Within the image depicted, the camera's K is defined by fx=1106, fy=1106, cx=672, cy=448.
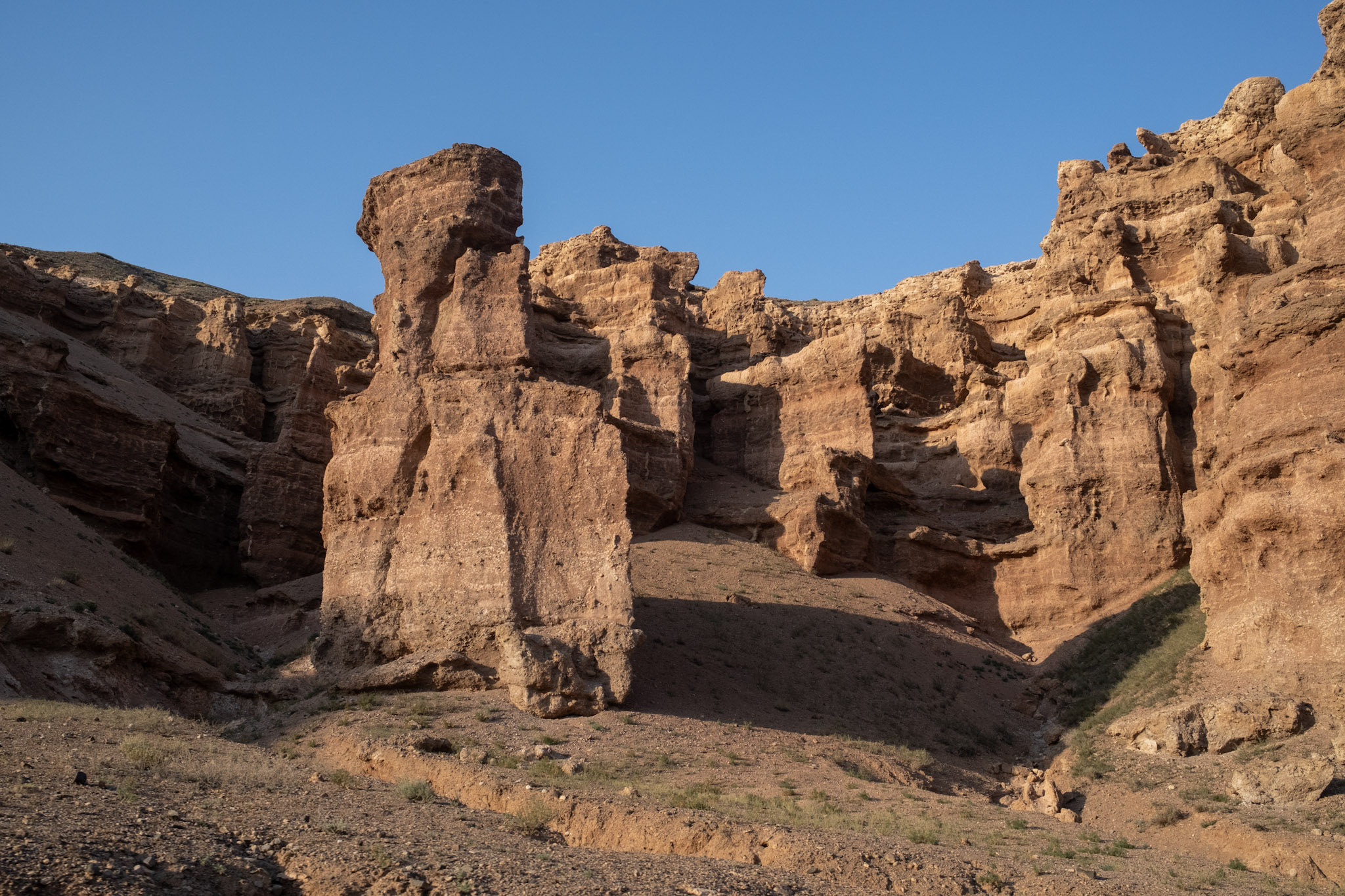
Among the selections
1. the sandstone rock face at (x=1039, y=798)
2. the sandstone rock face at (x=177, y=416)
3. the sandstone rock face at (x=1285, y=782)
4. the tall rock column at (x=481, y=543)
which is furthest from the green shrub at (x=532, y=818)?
the sandstone rock face at (x=177, y=416)

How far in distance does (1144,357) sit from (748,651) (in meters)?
15.7

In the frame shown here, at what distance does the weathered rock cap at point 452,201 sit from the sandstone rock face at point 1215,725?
21789 mm

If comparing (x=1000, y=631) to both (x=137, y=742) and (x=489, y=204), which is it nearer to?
(x=489, y=204)

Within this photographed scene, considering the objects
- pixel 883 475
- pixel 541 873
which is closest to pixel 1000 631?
pixel 883 475

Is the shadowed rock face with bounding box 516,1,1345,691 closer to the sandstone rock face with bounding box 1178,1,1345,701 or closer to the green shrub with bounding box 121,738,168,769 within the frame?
the sandstone rock face with bounding box 1178,1,1345,701

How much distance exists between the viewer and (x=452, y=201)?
32750mm

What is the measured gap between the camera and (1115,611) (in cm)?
2980

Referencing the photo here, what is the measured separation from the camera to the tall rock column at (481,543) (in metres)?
20.7

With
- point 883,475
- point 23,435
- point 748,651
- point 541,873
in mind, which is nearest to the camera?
point 541,873

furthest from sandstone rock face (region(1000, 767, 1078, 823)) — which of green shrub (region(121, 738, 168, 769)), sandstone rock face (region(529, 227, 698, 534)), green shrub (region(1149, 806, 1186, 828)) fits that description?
sandstone rock face (region(529, 227, 698, 534))

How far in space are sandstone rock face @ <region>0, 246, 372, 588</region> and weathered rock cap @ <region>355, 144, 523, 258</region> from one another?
Result: 22.4 feet

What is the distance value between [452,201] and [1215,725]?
79.3 ft

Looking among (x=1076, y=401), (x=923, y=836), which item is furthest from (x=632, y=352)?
(x=923, y=836)

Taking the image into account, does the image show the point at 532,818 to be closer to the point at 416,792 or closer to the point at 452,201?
the point at 416,792
